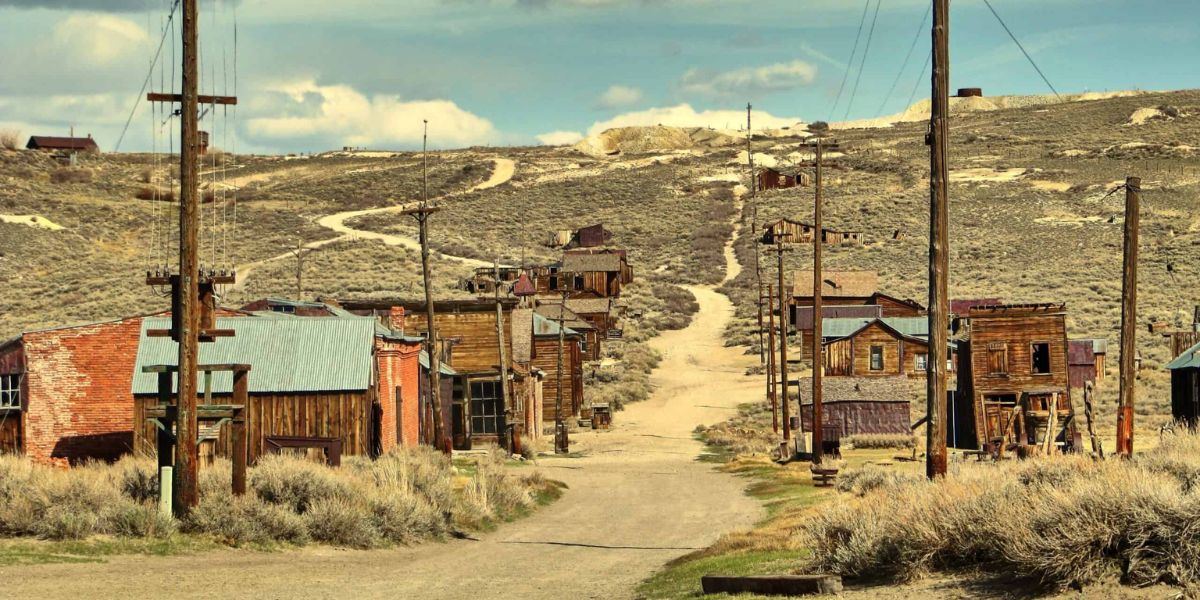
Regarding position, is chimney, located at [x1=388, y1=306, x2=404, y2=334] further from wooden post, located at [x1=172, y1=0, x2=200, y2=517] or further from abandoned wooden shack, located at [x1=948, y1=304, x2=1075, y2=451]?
wooden post, located at [x1=172, y1=0, x2=200, y2=517]

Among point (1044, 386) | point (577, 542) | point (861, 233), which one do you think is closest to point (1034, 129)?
point (861, 233)

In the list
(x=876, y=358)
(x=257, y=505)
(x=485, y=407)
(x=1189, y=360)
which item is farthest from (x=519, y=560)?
(x=876, y=358)

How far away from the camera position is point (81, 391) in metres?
32.3

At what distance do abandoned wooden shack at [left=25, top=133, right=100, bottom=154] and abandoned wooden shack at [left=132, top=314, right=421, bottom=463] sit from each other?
13005 cm

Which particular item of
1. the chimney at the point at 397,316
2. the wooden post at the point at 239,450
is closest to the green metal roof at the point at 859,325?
the chimney at the point at 397,316

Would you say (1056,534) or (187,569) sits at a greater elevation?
(1056,534)

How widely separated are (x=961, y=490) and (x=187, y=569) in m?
9.11

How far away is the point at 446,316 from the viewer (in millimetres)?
46688

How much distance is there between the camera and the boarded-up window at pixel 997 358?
4619 cm

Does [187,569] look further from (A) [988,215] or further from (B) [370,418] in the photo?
(A) [988,215]

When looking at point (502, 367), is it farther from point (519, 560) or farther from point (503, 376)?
point (519, 560)

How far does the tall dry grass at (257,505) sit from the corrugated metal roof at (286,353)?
28.6ft

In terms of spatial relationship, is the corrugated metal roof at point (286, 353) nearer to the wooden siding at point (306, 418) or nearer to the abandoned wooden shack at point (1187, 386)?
the wooden siding at point (306, 418)

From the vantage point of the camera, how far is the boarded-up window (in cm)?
4619
